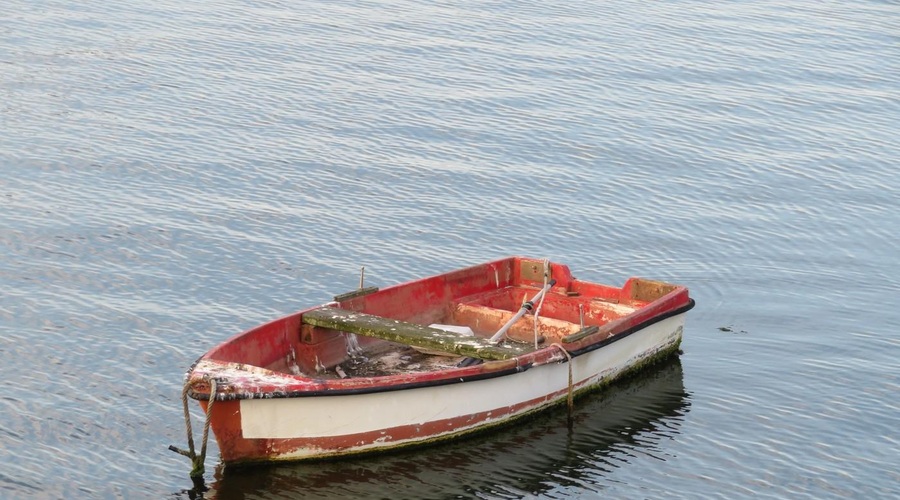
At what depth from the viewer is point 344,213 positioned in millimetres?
26141

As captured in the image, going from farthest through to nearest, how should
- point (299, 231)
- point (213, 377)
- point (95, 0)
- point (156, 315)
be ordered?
point (95, 0) < point (299, 231) < point (156, 315) < point (213, 377)

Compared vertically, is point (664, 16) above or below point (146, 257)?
above

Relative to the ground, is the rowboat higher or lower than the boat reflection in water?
higher

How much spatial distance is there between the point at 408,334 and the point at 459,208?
35.3 ft

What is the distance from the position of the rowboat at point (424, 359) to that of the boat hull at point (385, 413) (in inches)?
0.6

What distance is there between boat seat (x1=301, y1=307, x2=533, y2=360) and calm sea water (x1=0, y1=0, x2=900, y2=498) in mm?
1262

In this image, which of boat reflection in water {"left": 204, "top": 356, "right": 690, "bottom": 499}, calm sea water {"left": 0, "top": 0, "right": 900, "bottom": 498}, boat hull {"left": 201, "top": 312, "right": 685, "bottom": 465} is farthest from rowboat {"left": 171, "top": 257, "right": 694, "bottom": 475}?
calm sea water {"left": 0, "top": 0, "right": 900, "bottom": 498}

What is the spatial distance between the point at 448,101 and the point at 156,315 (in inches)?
656

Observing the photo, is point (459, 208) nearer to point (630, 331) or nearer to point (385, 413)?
point (630, 331)

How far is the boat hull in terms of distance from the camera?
48.0 feet

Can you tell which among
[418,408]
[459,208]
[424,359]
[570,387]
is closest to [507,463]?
[418,408]

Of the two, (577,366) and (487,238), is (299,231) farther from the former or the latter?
(577,366)

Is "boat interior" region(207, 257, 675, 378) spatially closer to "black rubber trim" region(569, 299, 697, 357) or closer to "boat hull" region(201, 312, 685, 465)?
"black rubber trim" region(569, 299, 697, 357)

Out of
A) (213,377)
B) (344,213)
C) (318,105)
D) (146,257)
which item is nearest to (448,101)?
(318,105)
